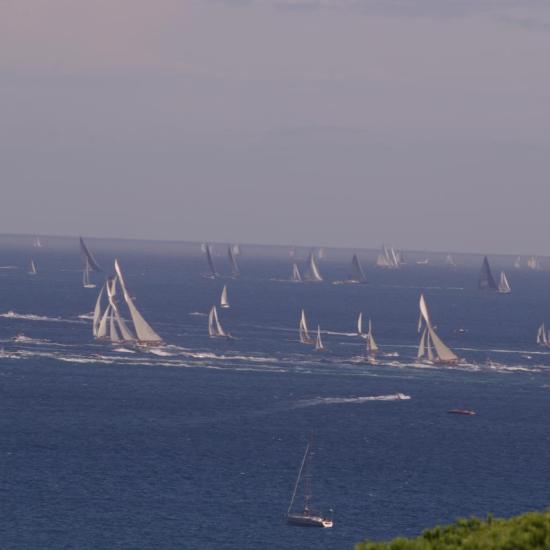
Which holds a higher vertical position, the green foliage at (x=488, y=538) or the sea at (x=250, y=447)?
the green foliage at (x=488, y=538)

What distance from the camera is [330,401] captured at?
150750 mm

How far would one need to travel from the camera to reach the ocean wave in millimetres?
148750

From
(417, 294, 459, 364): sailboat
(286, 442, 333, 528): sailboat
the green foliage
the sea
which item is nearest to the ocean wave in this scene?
the sea

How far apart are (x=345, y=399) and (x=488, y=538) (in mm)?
113464

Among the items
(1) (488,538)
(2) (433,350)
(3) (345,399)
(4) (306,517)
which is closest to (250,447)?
(4) (306,517)

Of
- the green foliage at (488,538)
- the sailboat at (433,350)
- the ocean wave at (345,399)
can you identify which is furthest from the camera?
the sailboat at (433,350)

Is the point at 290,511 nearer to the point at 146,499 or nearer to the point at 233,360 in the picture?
the point at 146,499

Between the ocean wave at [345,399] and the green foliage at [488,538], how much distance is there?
10449 cm

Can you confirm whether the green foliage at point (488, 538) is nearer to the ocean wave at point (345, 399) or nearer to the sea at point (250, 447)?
the sea at point (250, 447)

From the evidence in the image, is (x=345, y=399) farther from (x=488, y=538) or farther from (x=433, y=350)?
(x=488, y=538)

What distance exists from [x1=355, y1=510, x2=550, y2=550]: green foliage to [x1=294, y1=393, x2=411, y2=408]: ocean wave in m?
104

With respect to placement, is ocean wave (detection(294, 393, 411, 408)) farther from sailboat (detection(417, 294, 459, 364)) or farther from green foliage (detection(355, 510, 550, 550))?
green foliage (detection(355, 510, 550, 550))

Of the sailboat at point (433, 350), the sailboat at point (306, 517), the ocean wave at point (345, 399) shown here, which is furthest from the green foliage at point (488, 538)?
the sailboat at point (433, 350)

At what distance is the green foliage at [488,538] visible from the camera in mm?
38750
